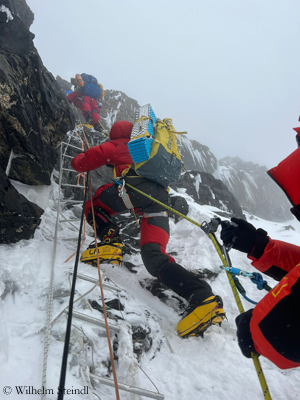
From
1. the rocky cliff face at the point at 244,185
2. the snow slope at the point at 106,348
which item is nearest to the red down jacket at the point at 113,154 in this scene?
the snow slope at the point at 106,348

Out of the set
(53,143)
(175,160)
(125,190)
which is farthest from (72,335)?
(53,143)

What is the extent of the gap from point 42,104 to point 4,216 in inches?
83.7

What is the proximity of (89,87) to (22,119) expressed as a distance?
7698 mm

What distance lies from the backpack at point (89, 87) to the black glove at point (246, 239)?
9.65 m

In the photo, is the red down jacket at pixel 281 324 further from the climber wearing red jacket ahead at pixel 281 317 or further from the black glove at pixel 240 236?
the black glove at pixel 240 236

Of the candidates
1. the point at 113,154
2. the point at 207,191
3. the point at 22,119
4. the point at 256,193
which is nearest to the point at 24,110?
the point at 22,119

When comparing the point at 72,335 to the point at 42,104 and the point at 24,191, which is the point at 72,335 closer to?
the point at 24,191

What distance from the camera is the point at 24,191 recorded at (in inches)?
133

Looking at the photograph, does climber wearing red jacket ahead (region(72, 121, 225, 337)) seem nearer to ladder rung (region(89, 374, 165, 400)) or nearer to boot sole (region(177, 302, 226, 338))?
boot sole (region(177, 302, 226, 338))

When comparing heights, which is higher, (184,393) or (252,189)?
(252,189)

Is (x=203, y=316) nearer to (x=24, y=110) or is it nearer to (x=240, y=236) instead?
(x=240, y=236)

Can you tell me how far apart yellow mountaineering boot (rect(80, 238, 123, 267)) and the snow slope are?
0.61ft

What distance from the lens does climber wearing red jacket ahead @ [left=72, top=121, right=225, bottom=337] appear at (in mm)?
2066

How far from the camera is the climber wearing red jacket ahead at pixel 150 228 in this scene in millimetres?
2066
